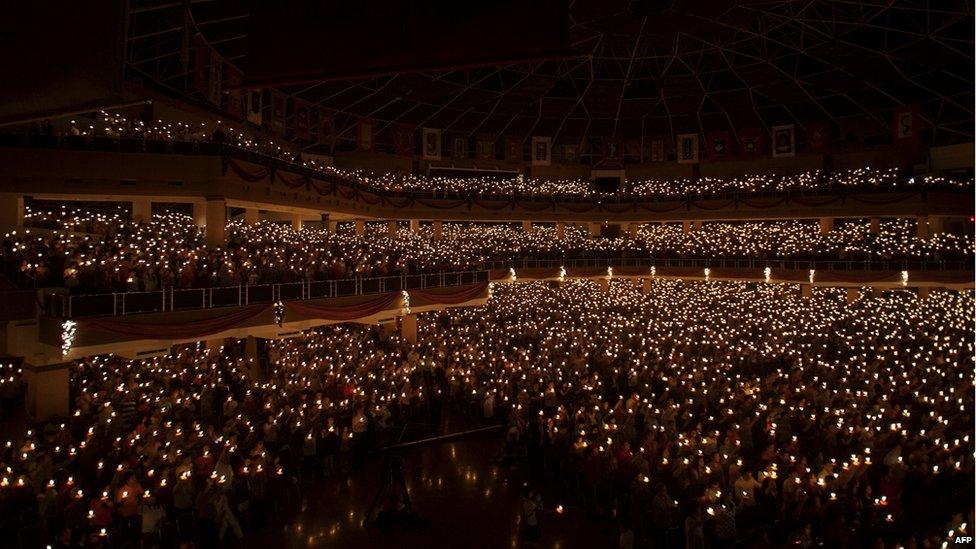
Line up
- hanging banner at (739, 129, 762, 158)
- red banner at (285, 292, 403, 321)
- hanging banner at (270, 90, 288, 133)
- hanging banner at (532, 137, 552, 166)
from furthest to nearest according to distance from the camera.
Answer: hanging banner at (532, 137, 552, 166) → hanging banner at (739, 129, 762, 158) → hanging banner at (270, 90, 288, 133) → red banner at (285, 292, 403, 321)

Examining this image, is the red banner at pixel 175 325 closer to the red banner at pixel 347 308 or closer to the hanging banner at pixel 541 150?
the red banner at pixel 347 308

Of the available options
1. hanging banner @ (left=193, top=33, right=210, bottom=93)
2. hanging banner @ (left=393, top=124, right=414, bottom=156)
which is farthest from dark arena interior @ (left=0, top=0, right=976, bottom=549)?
hanging banner @ (left=193, top=33, right=210, bottom=93)

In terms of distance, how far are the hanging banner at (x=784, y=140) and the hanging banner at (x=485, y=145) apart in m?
19.0

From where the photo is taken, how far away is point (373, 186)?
38969 millimetres

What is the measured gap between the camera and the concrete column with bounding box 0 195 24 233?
72.3ft

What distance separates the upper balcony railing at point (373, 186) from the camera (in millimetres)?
21188

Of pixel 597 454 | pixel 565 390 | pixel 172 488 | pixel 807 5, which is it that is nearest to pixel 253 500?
pixel 172 488

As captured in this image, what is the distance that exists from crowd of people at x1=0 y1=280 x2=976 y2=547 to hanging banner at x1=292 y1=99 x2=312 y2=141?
14.5 metres

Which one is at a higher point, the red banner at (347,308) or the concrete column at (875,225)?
the concrete column at (875,225)

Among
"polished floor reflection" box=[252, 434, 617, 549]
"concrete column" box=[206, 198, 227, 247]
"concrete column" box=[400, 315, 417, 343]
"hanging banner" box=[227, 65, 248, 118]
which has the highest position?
"hanging banner" box=[227, 65, 248, 118]

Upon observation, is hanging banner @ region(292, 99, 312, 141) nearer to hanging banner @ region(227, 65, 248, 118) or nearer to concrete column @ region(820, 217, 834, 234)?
hanging banner @ region(227, 65, 248, 118)

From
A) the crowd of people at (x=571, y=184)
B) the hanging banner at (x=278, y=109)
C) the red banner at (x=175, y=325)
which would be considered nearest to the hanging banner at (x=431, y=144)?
the crowd of people at (x=571, y=184)

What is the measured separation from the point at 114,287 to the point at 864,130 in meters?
41.9

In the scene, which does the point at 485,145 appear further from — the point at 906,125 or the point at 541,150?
the point at 906,125
